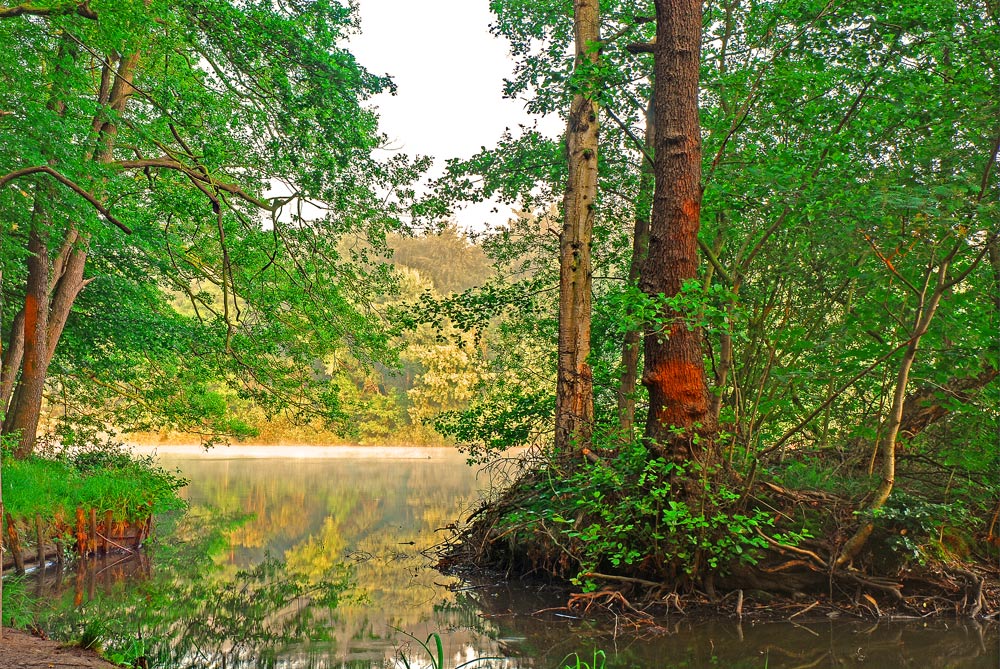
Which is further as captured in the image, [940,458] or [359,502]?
[359,502]

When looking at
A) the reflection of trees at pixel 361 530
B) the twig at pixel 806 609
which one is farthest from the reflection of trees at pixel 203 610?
the twig at pixel 806 609

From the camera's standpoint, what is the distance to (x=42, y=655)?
4.04m

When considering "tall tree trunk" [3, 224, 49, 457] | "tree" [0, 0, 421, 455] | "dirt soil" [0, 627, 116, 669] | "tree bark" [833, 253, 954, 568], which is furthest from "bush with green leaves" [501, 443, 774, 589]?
"tall tree trunk" [3, 224, 49, 457]

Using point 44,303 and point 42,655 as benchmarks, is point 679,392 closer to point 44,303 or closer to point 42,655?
point 42,655

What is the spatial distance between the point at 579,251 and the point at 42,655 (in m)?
6.77

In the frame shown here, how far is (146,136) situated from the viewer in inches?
377

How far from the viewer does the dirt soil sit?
3822 mm

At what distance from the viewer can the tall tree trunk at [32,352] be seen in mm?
11703

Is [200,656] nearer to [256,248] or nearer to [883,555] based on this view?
[883,555]

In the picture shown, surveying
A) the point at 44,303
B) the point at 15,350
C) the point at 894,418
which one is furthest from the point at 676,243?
the point at 15,350

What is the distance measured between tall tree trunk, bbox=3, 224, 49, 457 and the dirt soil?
8086mm

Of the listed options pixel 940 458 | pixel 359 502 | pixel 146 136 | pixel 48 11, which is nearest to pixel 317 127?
pixel 146 136

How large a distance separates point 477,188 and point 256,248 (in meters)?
3.67

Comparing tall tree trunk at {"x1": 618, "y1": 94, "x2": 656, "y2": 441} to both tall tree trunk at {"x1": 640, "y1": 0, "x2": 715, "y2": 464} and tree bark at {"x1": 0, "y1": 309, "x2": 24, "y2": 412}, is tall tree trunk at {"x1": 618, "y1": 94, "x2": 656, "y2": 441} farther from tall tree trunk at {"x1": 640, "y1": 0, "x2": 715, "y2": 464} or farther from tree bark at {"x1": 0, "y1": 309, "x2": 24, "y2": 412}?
tree bark at {"x1": 0, "y1": 309, "x2": 24, "y2": 412}
